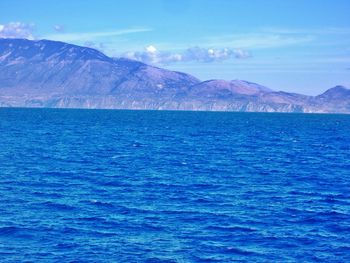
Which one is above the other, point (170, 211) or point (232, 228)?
point (170, 211)

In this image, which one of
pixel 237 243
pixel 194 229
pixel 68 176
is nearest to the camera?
pixel 237 243

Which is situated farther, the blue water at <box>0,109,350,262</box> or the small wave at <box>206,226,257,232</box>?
the small wave at <box>206,226,257,232</box>

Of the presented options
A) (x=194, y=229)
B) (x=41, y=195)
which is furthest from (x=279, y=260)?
(x=41, y=195)

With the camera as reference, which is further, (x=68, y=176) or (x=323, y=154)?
(x=323, y=154)

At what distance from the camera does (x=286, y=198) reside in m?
46.2

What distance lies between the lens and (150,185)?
51.2 metres

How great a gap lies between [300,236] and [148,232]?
375 inches

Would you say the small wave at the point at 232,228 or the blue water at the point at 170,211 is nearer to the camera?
the blue water at the point at 170,211

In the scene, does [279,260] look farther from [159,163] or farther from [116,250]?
[159,163]

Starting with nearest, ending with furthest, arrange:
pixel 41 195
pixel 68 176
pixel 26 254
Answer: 1. pixel 26 254
2. pixel 41 195
3. pixel 68 176

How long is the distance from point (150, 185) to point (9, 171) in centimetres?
1632

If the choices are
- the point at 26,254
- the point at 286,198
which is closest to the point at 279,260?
the point at 26,254

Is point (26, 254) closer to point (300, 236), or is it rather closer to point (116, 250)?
point (116, 250)

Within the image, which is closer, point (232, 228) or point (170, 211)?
point (232, 228)
